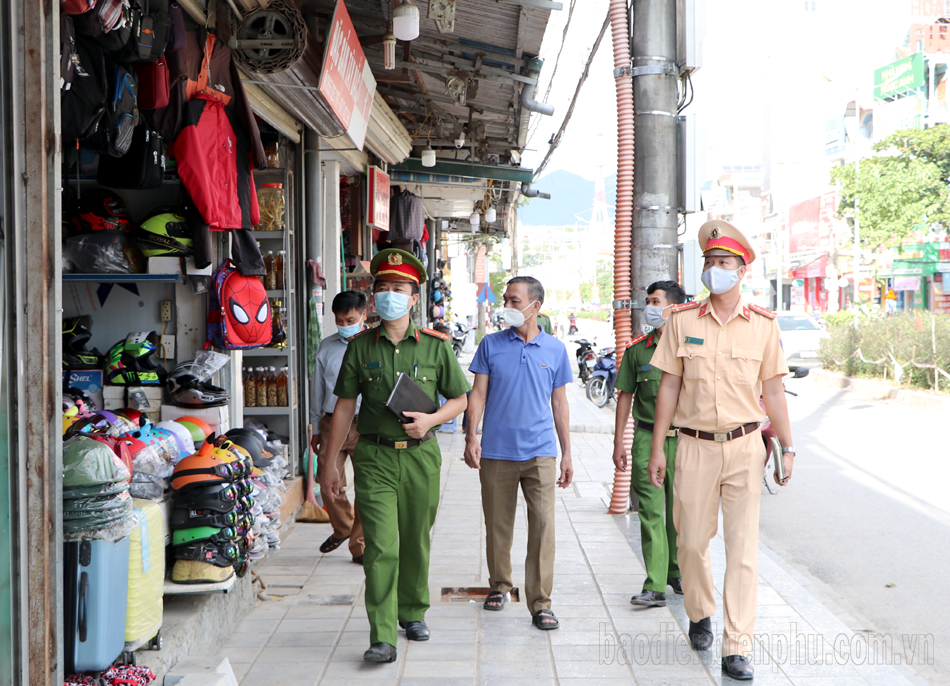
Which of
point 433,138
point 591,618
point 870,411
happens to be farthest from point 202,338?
point 870,411

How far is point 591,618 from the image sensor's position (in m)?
4.82

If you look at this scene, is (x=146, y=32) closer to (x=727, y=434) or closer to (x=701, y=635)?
(x=727, y=434)

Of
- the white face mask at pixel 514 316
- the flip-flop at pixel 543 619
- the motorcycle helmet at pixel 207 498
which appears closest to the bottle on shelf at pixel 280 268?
the white face mask at pixel 514 316

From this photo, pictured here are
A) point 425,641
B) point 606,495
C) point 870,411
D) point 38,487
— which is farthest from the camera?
point 870,411

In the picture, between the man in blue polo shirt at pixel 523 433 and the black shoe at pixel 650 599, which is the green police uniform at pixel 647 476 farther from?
the man in blue polo shirt at pixel 523 433

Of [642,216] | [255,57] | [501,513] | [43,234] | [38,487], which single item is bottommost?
[501,513]

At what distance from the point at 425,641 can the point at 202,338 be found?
281 centimetres

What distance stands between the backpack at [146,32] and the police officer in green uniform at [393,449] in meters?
1.42

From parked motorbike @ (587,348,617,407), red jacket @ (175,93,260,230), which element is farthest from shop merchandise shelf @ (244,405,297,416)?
parked motorbike @ (587,348,617,407)

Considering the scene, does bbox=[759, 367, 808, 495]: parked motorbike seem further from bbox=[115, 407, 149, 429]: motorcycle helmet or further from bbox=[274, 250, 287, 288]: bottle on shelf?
bbox=[274, 250, 287, 288]: bottle on shelf

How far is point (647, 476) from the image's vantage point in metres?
5.10

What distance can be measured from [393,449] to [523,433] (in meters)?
0.84

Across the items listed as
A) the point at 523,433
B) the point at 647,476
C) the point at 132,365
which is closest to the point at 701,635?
the point at 647,476

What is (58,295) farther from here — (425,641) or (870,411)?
(870,411)
